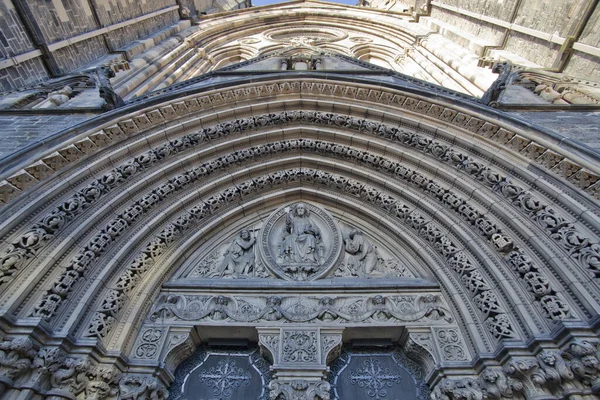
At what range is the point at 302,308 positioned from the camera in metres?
5.31

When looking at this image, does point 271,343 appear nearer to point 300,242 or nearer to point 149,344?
point 149,344

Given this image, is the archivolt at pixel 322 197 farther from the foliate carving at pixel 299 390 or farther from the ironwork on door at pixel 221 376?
the foliate carving at pixel 299 390

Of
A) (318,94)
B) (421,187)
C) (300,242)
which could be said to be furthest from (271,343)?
(318,94)

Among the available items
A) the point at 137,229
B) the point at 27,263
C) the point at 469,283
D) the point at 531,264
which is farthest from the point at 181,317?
the point at 531,264


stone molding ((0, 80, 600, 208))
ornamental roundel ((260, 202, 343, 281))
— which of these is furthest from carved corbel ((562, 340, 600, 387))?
ornamental roundel ((260, 202, 343, 281))

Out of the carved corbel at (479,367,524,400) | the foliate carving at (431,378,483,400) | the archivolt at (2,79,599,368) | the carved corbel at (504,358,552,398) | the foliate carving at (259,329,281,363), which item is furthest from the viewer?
the foliate carving at (259,329,281,363)

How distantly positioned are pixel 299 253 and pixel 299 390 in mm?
2285

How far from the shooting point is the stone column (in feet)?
14.2

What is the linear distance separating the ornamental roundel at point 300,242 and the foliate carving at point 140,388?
224 centimetres

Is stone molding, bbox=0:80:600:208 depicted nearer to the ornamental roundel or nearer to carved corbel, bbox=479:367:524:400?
the ornamental roundel

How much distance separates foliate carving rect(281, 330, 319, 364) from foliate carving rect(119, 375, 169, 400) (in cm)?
153

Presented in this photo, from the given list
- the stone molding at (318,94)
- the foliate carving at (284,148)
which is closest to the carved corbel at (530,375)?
the foliate carving at (284,148)

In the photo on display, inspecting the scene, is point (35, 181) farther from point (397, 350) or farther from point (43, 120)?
point (397, 350)

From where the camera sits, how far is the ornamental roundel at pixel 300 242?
5.90 meters
